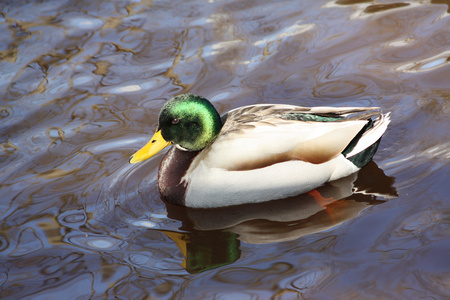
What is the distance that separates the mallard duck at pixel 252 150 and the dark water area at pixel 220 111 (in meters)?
0.14

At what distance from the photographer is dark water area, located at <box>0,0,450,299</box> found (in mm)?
4016

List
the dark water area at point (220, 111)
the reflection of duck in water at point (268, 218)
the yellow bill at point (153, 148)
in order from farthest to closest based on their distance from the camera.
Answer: the yellow bill at point (153, 148) < the reflection of duck in water at point (268, 218) < the dark water area at point (220, 111)

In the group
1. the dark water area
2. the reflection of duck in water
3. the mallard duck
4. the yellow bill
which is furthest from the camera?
the yellow bill

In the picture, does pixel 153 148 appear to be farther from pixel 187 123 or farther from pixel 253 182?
pixel 253 182

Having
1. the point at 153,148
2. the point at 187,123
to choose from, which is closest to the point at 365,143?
the point at 187,123

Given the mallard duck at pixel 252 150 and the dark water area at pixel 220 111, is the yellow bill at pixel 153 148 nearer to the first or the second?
the mallard duck at pixel 252 150

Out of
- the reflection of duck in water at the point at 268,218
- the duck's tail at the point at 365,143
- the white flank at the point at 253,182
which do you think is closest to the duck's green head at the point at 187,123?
the white flank at the point at 253,182

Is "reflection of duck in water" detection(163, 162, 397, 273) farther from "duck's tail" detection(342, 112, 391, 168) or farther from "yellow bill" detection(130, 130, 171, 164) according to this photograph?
"yellow bill" detection(130, 130, 171, 164)

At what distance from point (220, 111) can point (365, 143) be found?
5.33ft

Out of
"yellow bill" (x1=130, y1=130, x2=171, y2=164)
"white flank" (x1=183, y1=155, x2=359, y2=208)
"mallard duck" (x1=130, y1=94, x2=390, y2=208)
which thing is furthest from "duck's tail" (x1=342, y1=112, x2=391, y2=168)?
"yellow bill" (x1=130, y1=130, x2=171, y2=164)

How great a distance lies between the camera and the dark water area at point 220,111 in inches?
158

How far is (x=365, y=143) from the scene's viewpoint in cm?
484

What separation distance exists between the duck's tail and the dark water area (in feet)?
0.57

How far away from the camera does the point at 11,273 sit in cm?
423
